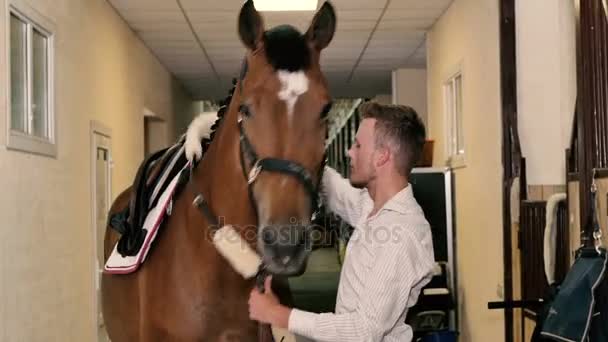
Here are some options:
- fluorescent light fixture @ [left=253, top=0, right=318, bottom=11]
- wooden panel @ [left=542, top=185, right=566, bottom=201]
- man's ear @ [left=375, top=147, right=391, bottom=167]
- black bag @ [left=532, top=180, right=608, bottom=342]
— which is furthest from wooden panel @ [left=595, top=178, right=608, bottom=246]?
fluorescent light fixture @ [left=253, top=0, right=318, bottom=11]

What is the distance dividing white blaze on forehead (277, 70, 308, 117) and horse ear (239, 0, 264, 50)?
0.48 ft

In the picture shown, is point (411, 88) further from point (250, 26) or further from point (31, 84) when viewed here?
point (250, 26)

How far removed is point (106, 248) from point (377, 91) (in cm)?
629

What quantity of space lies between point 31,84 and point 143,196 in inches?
51.9

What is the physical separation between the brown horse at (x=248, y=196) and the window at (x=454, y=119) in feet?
9.86

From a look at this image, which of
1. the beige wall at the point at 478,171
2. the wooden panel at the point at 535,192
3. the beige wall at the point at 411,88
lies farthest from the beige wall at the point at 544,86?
the beige wall at the point at 411,88

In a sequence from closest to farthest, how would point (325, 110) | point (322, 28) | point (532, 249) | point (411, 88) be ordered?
point (325, 110), point (322, 28), point (532, 249), point (411, 88)

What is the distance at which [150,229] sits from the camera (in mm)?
2020

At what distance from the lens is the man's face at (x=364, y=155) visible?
5.43 ft

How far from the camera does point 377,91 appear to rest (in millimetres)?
8867

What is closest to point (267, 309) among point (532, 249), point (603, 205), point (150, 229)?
point (150, 229)

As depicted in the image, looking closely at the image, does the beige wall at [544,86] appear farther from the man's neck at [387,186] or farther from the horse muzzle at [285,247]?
the horse muzzle at [285,247]

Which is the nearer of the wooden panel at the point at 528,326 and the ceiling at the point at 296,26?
the wooden panel at the point at 528,326

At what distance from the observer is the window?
4.78 metres
